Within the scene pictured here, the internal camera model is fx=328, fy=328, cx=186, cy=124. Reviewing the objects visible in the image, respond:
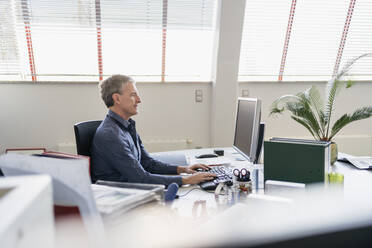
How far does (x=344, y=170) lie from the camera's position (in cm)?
229

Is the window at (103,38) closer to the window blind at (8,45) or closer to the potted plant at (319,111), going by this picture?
the window blind at (8,45)

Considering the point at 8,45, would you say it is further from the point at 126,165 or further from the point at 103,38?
the point at 126,165

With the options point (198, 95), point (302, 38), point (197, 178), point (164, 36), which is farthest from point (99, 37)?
point (197, 178)

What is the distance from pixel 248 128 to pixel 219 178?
437 mm

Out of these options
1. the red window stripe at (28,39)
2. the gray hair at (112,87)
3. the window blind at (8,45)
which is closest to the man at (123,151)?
the gray hair at (112,87)

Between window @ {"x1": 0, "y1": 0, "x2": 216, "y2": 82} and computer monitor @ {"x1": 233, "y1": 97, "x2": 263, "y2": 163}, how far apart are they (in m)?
2.22

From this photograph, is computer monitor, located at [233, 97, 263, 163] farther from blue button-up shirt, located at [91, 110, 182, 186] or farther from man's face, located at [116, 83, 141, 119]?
man's face, located at [116, 83, 141, 119]

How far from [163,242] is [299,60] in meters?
4.76

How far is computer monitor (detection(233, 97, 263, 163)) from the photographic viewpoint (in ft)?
6.88

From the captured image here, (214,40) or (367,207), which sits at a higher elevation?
(214,40)

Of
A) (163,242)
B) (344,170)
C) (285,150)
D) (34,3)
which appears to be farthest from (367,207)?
(34,3)

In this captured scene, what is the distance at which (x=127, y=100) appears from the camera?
235 cm

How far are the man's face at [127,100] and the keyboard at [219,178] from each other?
721 millimetres

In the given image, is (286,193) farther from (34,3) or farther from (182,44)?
(34,3)
